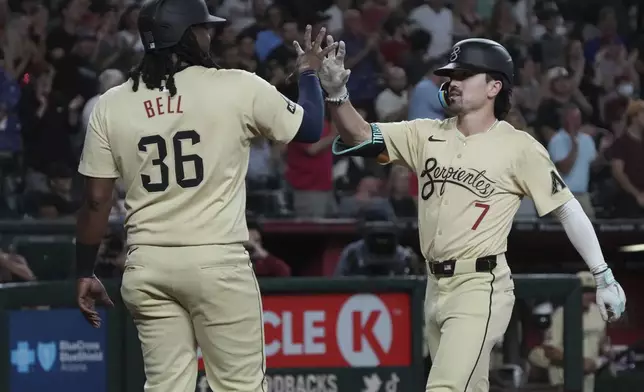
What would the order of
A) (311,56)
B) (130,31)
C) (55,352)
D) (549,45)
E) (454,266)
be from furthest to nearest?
(549,45)
(130,31)
(55,352)
(454,266)
(311,56)

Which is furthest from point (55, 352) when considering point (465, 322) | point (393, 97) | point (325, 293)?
point (393, 97)

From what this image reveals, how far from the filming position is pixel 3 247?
9.35 metres

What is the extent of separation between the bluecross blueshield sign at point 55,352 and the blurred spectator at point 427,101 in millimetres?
4650

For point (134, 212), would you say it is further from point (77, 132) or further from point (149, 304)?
point (77, 132)

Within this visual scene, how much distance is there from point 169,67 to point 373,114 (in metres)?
7.55

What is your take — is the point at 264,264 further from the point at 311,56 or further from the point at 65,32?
the point at 311,56

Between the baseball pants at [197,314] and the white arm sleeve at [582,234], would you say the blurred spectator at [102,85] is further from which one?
the baseball pants at [197,314]

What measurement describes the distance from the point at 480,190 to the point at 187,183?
135 centimetres

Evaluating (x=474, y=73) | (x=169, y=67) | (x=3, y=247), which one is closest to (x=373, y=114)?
(x=3, y=247)

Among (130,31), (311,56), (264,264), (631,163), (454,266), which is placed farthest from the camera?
(631,163)

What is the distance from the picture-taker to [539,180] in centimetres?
561

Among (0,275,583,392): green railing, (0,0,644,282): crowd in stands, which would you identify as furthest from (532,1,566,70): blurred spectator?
(0,275,583,392): green railing

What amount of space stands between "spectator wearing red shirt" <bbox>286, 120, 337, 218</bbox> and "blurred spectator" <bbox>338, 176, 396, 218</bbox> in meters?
0.11

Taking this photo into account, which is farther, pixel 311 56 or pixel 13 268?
pixel 13 268
